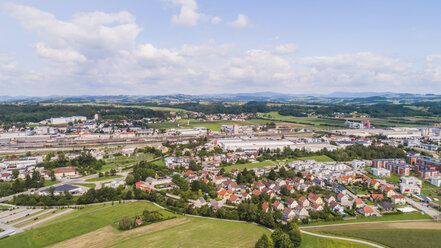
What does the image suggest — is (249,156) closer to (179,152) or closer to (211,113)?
(179,152)

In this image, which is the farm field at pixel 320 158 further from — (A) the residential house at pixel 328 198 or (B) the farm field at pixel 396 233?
(B) the farm field at pixel 396 233

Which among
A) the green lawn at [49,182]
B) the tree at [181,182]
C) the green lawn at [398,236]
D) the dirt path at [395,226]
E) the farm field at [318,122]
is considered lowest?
the dirt path at [395,226]

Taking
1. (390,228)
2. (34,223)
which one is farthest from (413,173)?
(34,223)

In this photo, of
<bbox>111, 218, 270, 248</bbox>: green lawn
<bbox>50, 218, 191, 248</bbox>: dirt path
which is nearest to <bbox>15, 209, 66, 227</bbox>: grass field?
<bbox>50, 218, 191, 248</bbox>: dirt path

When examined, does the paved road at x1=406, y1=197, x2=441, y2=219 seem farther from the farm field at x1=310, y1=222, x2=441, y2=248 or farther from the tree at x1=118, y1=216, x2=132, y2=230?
the tree at x1=118, y1=216, x2=132, y2=230

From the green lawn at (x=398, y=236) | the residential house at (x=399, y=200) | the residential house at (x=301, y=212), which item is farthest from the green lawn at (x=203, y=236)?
the residential house at (x=399, y=200)

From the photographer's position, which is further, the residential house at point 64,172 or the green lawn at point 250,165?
the green lawn at point 250,165

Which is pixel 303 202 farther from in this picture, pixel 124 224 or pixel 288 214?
pixel 124 224
